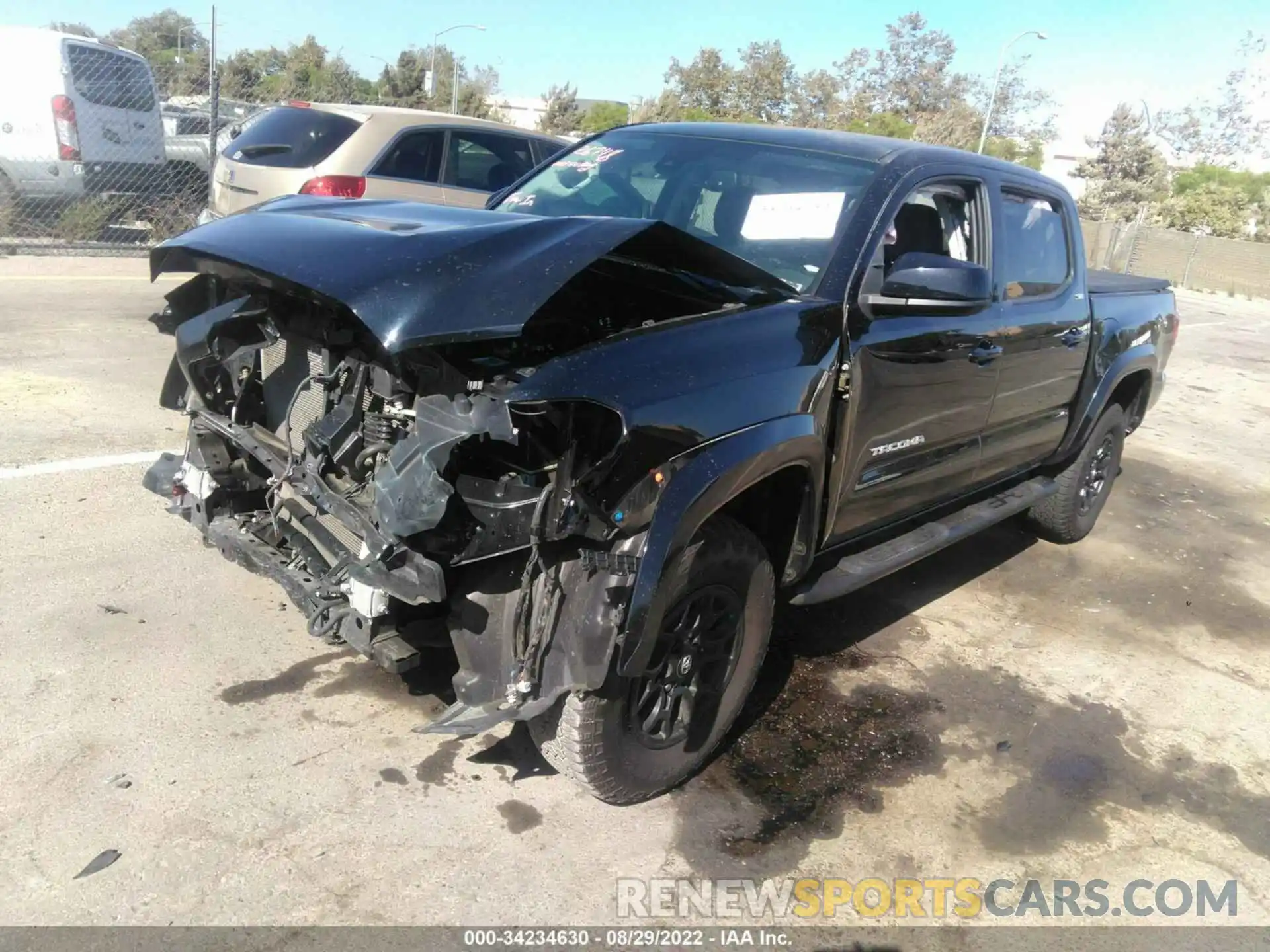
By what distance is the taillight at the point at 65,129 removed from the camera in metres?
10.6

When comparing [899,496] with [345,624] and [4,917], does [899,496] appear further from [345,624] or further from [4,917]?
[4,917]

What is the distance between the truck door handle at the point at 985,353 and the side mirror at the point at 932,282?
1.65 feet

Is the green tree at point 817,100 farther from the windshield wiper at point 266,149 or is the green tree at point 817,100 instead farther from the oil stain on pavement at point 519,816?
the oil stain on pavement at point 519,816

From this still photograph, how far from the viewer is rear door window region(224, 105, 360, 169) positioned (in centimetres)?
827

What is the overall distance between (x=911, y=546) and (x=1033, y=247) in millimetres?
1606

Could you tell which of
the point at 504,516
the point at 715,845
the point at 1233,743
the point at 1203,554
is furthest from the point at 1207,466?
the point at 504,516

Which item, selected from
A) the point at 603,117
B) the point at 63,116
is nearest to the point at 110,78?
the point at 63,116

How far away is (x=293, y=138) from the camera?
8.42 m

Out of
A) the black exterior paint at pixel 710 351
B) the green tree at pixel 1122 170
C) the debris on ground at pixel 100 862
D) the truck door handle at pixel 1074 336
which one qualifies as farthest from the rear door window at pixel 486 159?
the green tree at pixel 1122 170

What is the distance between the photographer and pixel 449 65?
47.5 metres

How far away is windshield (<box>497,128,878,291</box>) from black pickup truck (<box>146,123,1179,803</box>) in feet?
0.04

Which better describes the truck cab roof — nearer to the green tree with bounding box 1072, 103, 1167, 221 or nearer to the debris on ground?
the debris on ground

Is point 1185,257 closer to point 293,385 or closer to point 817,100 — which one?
point 817,100

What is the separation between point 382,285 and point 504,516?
2.12 ft
